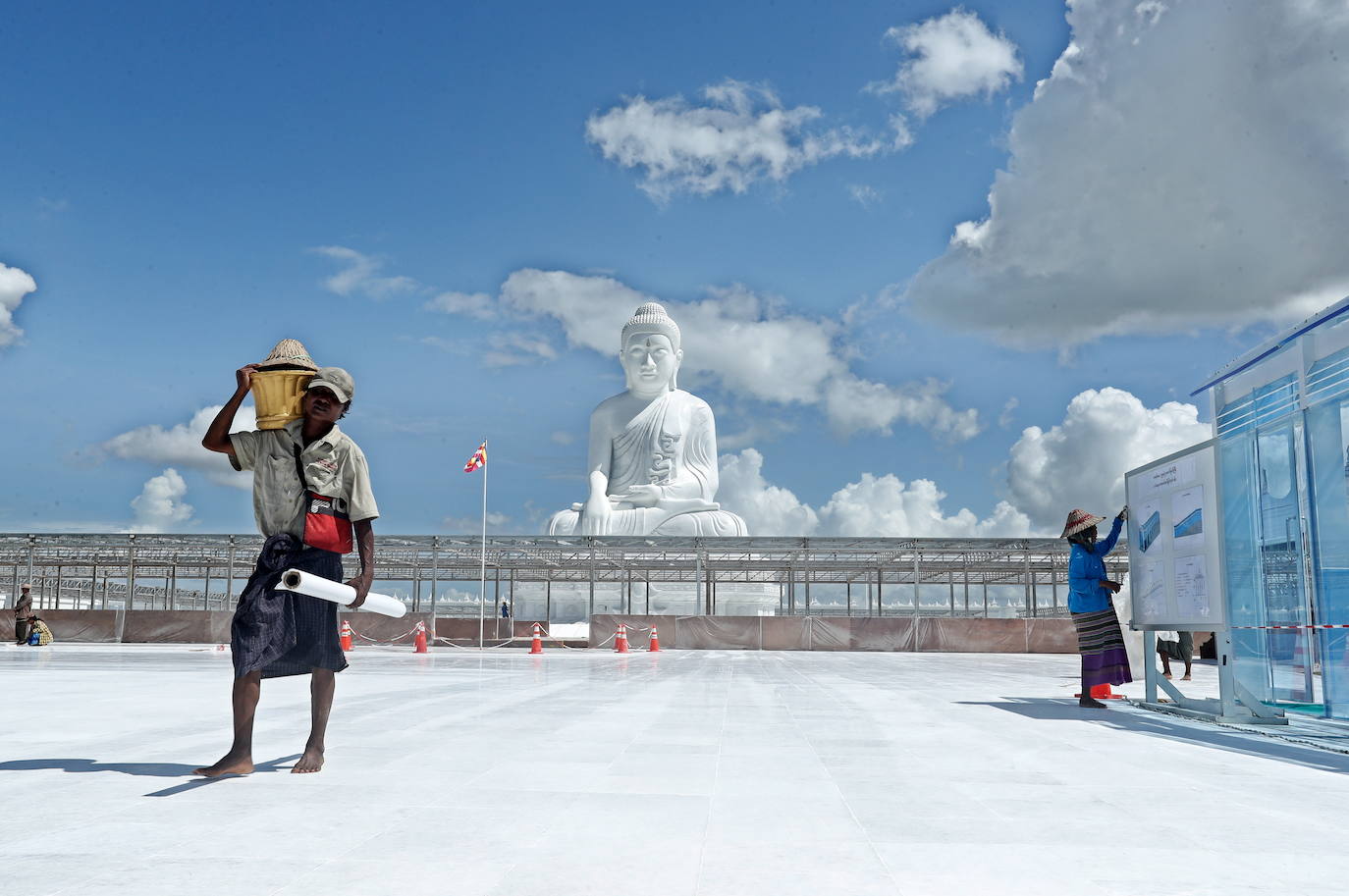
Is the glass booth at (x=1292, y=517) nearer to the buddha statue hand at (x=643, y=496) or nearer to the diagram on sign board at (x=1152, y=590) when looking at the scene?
the diagram on sign board at (x=1152, y=590)

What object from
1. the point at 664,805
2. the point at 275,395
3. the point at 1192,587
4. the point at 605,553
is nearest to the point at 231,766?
the point at 275,395

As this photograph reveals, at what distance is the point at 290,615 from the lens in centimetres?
469

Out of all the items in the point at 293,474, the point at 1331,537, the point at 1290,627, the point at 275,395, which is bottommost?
the point at 1290,627

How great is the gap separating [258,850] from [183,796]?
3.71 ft

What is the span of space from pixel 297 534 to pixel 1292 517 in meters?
7.19

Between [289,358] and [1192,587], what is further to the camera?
[1192,587]

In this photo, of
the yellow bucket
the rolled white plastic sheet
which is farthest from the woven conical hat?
the rolled white plastic sheet

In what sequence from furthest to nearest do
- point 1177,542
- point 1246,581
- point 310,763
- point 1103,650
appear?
point 1103,650 < point 1177,542 < point 1246,581 < point 310,763

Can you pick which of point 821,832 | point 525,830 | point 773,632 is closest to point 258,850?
point 525,830

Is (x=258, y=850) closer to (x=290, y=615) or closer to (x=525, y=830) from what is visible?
(x=525, y=830)

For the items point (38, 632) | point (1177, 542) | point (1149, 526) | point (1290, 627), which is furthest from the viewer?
point (38, 632)

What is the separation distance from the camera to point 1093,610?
9.20m

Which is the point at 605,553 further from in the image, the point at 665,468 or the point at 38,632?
the point at 38,632

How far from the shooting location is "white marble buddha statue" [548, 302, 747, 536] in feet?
119
